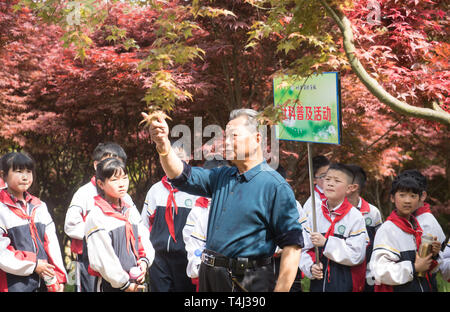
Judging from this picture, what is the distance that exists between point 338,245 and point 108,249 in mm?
1917

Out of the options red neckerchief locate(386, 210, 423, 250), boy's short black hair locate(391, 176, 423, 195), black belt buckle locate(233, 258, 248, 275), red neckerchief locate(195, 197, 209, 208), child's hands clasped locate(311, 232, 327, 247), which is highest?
boy's short black hair locate(391, 176, 423, 195)

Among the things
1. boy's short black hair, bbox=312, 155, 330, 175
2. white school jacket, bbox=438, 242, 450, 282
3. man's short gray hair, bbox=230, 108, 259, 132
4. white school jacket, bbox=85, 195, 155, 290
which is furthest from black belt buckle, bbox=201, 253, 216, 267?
boy's short black hair, bbox=312, 155, 330, 175

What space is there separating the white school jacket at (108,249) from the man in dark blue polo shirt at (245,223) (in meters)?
0.94

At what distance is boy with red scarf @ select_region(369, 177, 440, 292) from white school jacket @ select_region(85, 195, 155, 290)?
1.99 meters

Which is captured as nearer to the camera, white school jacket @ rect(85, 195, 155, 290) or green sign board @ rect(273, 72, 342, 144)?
white school jacket @ rect(85, 195, 155, 290)

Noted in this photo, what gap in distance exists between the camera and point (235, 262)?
2.60 m

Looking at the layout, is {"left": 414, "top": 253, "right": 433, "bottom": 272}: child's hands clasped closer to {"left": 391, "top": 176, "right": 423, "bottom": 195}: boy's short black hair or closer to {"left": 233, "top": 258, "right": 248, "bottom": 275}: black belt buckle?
{"left": 391, "top": 176, "right": 423, "bottom": 195}: boy's short black hair

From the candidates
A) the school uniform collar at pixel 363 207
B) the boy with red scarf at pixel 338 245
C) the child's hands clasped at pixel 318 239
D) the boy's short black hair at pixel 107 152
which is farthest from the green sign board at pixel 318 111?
the boy's short black hair at pixel 107 152

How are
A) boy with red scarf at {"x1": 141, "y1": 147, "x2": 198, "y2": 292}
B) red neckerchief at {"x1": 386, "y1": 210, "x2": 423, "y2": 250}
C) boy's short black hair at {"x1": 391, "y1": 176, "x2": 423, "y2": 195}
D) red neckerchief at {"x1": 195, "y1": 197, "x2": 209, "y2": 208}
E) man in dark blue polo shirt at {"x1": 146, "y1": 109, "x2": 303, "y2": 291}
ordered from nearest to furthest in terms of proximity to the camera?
man in dark blue polo shirt at {"x1": 146, "y1": 109, "x2": 303, "y2": 291}
red neckerchief at {"x1": 386, "y1": 210, "x2": 423, "y2": 250}
boy's short black hair at {"x1": 391, "y1": 176, "x2": 423, "y2": 195}
red neckerchief at {"x1": 195, "y1": 197, "x2": 209, "y2": 208}
boy with red scarf at {"x1": 141, "y1": 147, "x2": 198, "y2": 292}

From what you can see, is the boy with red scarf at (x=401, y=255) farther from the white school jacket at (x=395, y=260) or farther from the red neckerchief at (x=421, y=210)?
the red neckerchief at (x=421, y=210)

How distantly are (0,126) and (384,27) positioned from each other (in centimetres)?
462

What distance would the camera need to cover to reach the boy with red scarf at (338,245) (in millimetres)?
3762

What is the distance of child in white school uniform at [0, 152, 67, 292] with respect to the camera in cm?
358

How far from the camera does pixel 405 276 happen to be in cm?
337
